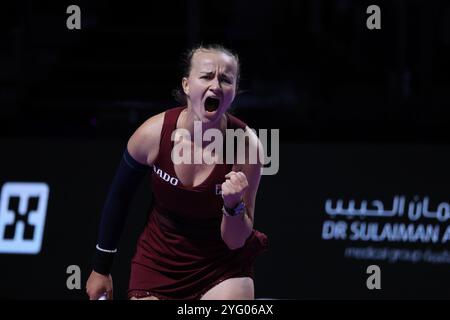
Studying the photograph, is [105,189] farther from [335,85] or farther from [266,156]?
[335,85]

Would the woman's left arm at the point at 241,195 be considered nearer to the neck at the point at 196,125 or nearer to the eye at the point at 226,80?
the neck at the point at 196,125

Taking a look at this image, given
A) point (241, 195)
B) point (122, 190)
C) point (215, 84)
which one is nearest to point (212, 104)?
point (215, 84)

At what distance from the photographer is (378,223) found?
584cm

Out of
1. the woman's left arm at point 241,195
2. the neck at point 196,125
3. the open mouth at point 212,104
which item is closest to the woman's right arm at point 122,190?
the neck at point 196,125

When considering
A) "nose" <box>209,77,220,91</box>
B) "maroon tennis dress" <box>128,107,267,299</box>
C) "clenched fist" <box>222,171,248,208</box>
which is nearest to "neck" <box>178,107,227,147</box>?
"maroon tennis dress" <box>128,107,267,299</box>

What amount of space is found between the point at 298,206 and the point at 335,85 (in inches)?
50.4

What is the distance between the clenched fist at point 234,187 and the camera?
331 cm

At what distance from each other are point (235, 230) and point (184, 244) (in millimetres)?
273

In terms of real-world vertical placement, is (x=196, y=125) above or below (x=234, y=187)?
above

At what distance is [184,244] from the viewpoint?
11.9 feet

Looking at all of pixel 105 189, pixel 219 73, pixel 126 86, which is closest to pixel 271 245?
pixel 105 189

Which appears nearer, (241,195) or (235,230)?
(241,195)

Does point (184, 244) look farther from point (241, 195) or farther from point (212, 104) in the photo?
point (212, 104)

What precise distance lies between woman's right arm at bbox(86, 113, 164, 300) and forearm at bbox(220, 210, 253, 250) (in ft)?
1.47
